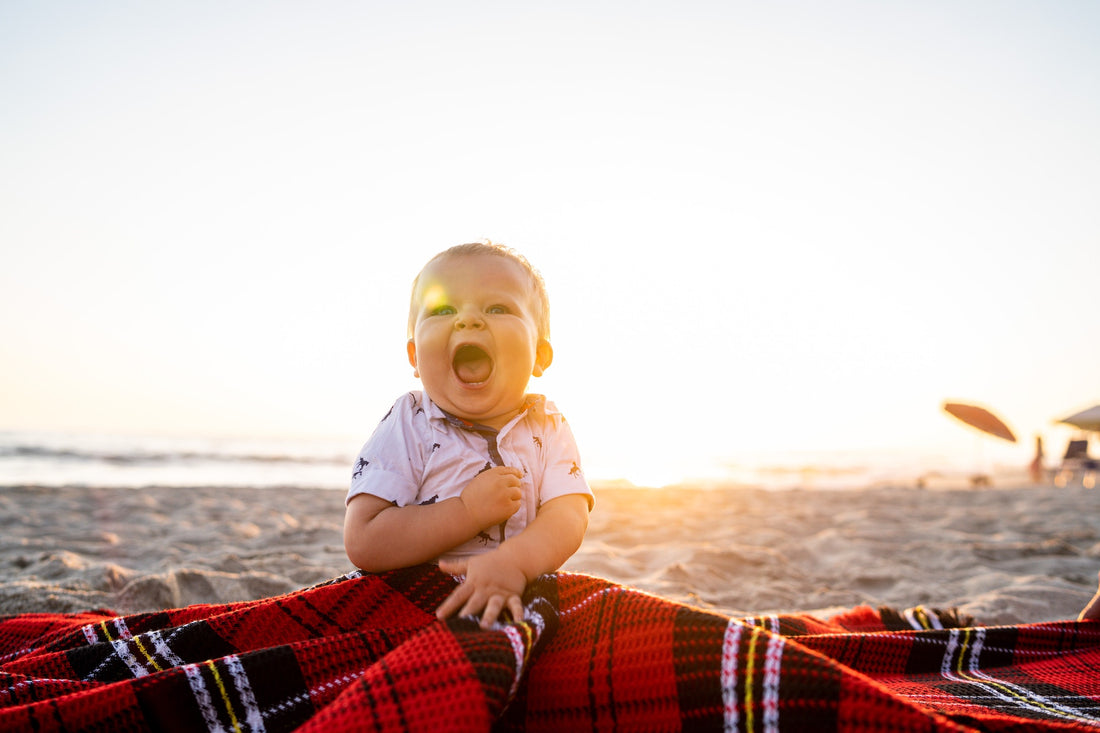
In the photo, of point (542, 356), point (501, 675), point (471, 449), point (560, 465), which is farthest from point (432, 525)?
point (542, 356)

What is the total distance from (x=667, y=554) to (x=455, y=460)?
2.61 meters

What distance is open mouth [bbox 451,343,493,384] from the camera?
1494 millimetres

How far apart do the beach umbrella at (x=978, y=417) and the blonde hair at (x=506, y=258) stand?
7710 mm

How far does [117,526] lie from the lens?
4.29 meters

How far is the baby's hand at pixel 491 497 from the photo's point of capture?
1292mm

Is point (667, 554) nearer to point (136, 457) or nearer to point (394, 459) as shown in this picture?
point (394, 459)

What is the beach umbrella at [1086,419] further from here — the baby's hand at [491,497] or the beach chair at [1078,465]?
the baby's hand at [491,497]

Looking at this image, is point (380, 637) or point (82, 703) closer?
point (82, 703)

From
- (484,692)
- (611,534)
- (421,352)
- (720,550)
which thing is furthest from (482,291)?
(611,534)

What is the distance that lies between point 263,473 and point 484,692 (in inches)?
478

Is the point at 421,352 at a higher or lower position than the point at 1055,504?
higher

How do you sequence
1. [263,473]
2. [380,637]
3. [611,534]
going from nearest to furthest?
[380,637], [611,534], [263,473]

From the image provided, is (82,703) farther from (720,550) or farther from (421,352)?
(720,550)

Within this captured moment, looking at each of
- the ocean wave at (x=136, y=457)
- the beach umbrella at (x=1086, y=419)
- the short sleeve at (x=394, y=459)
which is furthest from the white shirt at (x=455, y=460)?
the beach umbrella at (x=1086, y=419)
